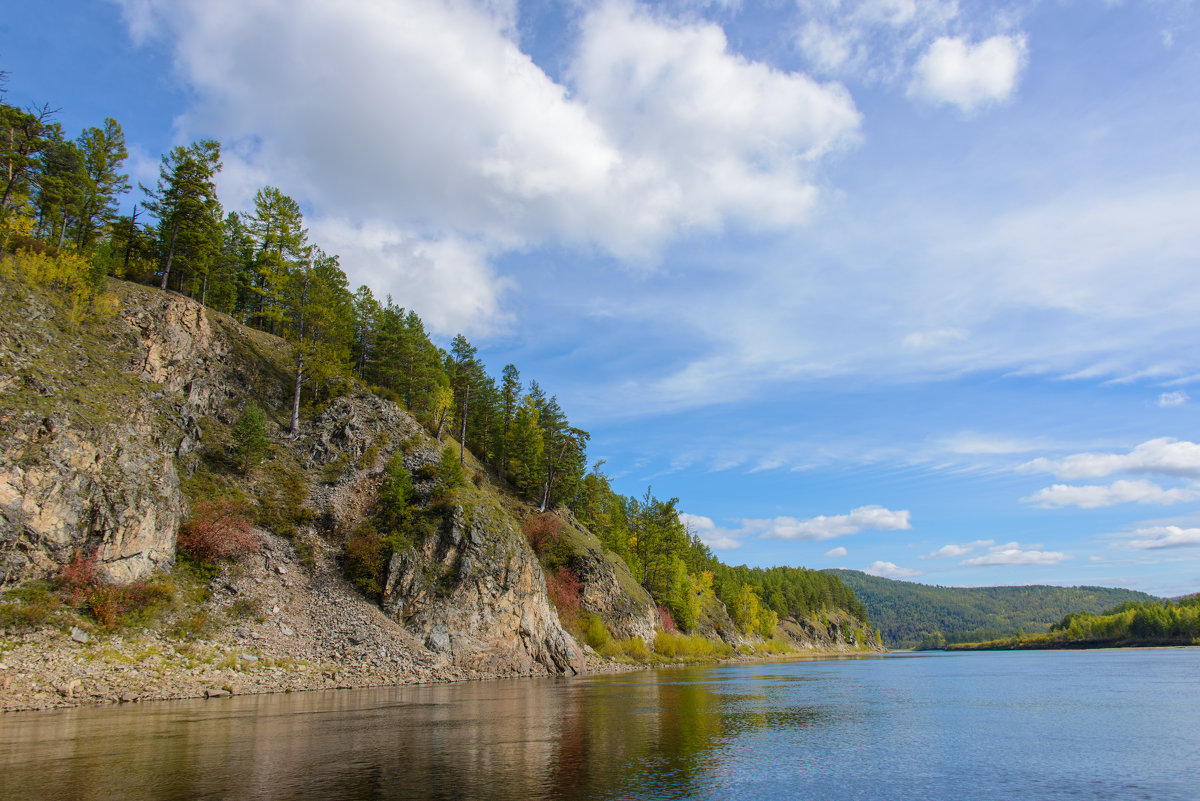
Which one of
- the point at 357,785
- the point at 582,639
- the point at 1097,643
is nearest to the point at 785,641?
the point at 1097,643

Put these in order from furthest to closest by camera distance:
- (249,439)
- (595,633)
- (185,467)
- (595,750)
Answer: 1. (595,633)
2. (249,439)
3. (185,467)
4. (595,750)

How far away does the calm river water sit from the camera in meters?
A: 15.7

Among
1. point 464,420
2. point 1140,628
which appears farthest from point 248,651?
point 1140,628

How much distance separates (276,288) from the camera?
65.2m

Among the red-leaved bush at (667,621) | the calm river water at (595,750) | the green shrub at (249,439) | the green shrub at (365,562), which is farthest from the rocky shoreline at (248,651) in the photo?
the red-leaved bush at (667,621)

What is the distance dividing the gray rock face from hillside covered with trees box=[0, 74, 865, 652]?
11.9ft

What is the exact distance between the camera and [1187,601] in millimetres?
182250

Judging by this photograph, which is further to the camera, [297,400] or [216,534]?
[297,400]

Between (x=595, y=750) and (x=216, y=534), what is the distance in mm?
35658

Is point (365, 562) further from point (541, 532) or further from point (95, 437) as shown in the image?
point (541, 532)

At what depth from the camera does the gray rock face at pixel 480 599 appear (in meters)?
51.1

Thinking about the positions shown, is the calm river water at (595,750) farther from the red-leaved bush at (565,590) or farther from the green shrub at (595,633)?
the green shrub at (595,633)

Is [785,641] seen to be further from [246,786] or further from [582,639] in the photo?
[246,786]

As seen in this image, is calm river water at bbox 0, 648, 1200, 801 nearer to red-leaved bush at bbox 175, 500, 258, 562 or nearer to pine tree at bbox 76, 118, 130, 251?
red-leaved bush at bbox 175, 500, 258, 562
